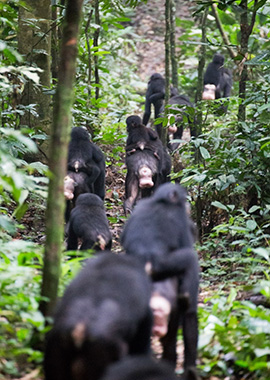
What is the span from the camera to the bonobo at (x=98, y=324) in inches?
102

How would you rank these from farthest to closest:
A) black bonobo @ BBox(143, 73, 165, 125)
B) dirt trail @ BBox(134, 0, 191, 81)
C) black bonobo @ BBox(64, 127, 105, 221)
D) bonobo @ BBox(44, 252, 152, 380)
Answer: dirt trail @ BBox(134, 0, 191, 81), black bonobo @ BBox(143, 73, 165, 125), black bonobo @ BBox(64, 127, 105, 221), bonobo @ BBox(44, 252, 152, 380)

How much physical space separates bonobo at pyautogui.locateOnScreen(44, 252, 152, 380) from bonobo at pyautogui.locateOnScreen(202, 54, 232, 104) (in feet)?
40.1

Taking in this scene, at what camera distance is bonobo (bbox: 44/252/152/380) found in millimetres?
2590

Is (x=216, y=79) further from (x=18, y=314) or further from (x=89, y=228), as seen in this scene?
Answer: (x=18, y=314)

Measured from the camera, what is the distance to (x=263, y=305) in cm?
464

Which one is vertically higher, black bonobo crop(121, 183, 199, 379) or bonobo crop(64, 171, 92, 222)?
bonobo crop(64, 171, 92, 222)

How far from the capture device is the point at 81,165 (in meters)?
7.79

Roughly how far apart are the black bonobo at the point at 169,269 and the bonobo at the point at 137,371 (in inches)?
29.3

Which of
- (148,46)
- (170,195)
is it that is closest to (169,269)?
(170,195)

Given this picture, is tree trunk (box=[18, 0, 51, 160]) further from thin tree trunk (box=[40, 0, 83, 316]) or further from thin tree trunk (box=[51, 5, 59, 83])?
thin tree trunk (box=[40, 0, 83, 316])

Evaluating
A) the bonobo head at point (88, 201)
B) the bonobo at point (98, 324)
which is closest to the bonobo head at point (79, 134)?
the bonobo head at point (88, 201)

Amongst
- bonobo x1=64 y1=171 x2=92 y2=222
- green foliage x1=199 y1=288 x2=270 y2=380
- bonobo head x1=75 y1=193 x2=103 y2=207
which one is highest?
bonobo x1=64 y1=171 x2=92 y2=222

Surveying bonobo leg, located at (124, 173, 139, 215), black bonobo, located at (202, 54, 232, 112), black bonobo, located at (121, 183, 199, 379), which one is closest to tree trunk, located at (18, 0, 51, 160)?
bonobo leg, located at (124, 173, 139, 215)

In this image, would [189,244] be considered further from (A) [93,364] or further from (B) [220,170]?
(B) [220,170]
